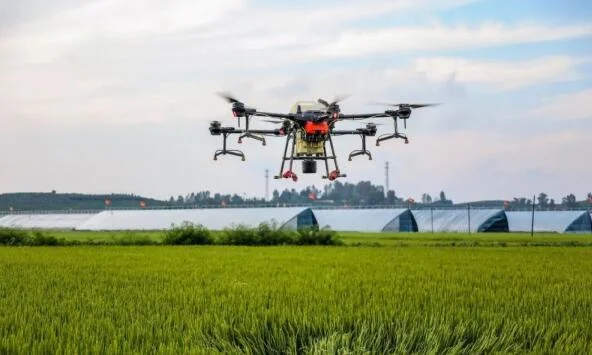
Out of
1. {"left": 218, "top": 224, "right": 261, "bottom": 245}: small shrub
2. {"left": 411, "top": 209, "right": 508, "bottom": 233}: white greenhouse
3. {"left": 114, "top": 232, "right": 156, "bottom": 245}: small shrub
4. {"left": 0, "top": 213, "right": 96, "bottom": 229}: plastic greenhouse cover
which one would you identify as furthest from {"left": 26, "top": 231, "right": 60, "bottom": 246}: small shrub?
{"left": 0, "top": 213, "right": 96, "bottom": 229}: plastic greenhouse cover

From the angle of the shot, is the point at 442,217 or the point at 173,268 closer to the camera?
the point at 173,268

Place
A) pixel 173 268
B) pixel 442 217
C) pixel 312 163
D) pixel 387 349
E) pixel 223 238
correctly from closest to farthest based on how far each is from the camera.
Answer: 1. pixel 387 349
2. pixel 173 268
3. pixel 312 163
4. pixel 223 238
5. pixel 442 217

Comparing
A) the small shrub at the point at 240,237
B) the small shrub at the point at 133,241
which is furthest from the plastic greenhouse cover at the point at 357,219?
the small shrub at the point at 133,241

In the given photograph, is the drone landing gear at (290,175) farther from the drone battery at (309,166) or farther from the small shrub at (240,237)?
the small shrub at (240,237)

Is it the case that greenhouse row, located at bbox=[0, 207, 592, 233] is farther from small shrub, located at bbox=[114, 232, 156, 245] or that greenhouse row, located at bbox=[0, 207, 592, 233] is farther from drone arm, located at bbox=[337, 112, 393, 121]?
drone arm, located at bbox=[337, 112, 393, 121]

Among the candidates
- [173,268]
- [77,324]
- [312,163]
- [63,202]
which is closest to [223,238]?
[312,163]

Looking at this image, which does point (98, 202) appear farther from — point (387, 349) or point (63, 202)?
point (387, 349)
